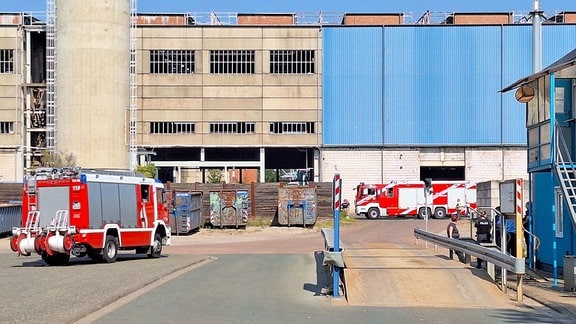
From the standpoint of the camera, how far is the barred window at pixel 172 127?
223ft

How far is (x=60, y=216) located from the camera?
24.9m

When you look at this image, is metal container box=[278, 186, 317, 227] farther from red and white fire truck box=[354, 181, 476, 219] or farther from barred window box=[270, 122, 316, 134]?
barred window box=[270, 122, 316, 134]

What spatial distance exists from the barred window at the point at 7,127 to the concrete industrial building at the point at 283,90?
25 centimetres

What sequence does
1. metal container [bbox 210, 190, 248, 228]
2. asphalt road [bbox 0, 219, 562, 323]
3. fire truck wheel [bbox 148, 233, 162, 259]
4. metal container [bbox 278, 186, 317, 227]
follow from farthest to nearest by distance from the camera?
metal container [bbox 278, 186, 317, 227]
metal container [bbox 210, 190, 248, 228]
fire truck wheel [bbox 148, 233, 162, 259]
asphalt road [bbox 0, 219, 562, 323]

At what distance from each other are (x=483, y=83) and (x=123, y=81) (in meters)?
29.2

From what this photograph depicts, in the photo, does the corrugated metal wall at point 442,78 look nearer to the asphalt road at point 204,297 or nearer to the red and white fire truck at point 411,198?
the red and white fire truck at point 411,198

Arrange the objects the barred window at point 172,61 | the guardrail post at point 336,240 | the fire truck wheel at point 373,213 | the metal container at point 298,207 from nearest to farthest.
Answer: the guardrail post at point 336,240 < the metal container at point 298,207 < the fire truck wheel at point 373,213 < the barred window at point 172,61

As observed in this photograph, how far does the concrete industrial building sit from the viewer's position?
65500 millimetres

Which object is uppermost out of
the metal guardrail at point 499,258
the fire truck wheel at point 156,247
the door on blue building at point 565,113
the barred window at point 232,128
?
the barred window at point 232,128

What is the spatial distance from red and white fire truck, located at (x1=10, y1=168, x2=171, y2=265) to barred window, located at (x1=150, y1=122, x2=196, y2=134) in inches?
1608

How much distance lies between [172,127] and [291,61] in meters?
11.4

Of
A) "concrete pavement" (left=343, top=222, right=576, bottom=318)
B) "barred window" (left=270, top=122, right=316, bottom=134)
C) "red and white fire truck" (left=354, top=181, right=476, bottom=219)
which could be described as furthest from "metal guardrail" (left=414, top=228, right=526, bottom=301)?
"barred window" (left=270, top=122, right=316, bottom=134)

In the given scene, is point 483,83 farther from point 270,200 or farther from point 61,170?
point 61,170

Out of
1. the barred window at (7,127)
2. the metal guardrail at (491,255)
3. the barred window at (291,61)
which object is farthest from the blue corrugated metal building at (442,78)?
the metal guardrail at (491,255)
